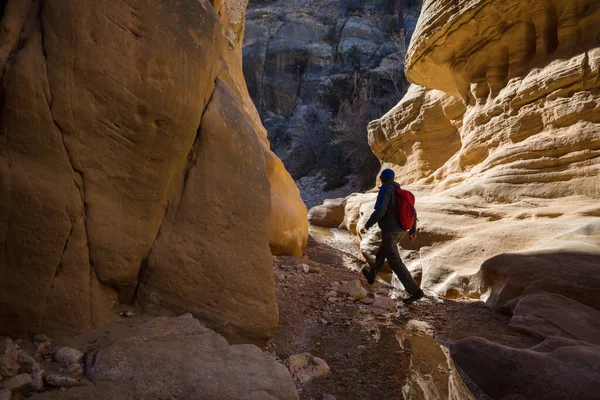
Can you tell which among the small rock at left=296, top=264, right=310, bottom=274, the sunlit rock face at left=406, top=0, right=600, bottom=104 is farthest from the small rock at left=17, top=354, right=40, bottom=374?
the sunlit rock face at left=406, top=0, right=600, bottom=104

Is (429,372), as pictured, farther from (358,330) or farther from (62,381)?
(62,381)

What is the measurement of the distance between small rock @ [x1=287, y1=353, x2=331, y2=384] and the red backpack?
2.00 m

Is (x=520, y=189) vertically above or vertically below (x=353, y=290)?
above

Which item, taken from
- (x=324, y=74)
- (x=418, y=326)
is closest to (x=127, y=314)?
(x=418, y=326)

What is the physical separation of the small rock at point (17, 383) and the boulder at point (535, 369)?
2187mm

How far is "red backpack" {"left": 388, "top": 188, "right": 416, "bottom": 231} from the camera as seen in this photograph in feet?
12.4

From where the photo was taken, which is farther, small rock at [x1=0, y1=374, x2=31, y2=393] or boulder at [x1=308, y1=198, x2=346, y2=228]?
boulder at [x1=308, y1=198, x2=346, y2=228]

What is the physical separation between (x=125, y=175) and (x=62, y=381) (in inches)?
42.2

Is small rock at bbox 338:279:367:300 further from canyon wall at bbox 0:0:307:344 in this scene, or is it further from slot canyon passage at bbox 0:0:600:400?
canyon wall at bbox 0:0:307:344

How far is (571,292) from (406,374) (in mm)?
1919

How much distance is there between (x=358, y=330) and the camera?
2.84 m

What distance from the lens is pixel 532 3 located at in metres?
5.55

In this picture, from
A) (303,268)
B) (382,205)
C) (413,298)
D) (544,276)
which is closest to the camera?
(544,276)

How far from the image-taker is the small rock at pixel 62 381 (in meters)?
1.37
